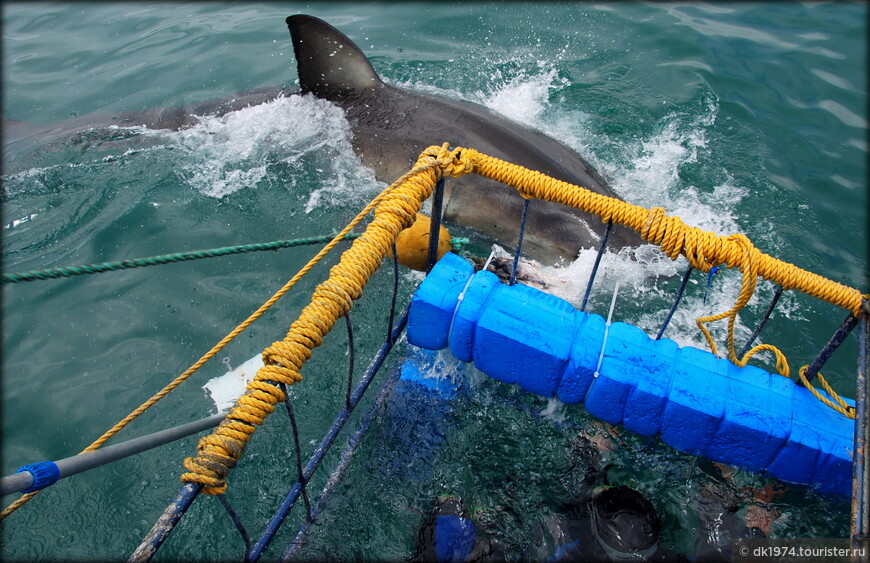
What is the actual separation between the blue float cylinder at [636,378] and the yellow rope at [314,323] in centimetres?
55

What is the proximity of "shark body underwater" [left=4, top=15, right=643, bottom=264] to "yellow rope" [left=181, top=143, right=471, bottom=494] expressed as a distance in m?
2.30

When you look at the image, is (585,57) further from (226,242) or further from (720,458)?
(720,458)

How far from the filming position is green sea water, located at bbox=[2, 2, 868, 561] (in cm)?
311

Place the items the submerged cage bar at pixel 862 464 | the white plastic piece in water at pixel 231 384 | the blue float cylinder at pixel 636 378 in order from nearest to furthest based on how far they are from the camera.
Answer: the submerged cage bar at pixel 862 464, the blue float cylinder at pixel 636 378, the white plastic piece in water at pixel 231 384

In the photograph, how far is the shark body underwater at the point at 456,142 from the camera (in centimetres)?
482

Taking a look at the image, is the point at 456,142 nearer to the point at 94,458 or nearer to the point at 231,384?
the point at 231,384

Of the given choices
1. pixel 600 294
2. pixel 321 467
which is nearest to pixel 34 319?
pixel 321 467

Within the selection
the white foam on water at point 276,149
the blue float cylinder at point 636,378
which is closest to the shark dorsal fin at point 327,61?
the white foam on water at point 276,149

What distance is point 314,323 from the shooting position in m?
1.96

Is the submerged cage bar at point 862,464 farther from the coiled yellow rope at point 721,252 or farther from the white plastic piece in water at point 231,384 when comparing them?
the white plastic piece in water at point 231,384

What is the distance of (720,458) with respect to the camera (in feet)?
9.21

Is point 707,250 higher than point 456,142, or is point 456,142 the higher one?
point 707,250

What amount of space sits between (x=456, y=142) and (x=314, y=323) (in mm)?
3538

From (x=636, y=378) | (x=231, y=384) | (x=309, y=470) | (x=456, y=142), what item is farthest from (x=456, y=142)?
(x=309, y=470)
